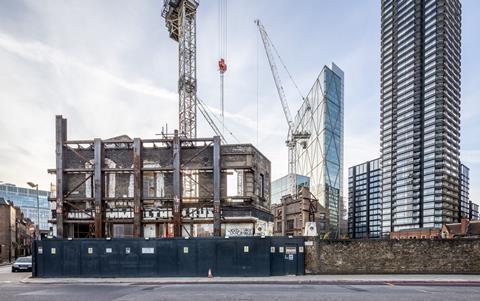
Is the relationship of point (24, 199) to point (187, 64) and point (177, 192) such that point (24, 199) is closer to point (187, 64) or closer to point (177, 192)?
point (187, 64)

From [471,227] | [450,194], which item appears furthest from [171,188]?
[450,194]

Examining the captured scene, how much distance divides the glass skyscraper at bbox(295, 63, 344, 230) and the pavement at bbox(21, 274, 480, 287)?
131528 mm

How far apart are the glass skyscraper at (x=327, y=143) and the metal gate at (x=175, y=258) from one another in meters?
132

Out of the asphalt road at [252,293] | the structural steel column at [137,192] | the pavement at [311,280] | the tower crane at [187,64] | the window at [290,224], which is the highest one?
the tower crane at [187,64]

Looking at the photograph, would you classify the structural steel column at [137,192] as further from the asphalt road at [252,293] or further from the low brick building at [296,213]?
the low brick building at [296,213]

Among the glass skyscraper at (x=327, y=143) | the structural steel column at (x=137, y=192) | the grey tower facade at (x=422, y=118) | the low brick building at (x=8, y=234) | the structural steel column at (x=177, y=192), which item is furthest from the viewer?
the glass skyscraper at (x=327, y=143)

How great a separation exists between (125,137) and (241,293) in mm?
25905

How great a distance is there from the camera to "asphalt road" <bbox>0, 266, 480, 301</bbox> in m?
13.7

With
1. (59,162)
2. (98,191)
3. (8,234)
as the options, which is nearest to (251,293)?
(98,191)

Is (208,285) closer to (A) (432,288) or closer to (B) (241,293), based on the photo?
(B) (241,293)

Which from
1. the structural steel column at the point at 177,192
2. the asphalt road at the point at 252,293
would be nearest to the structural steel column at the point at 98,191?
the structural steel column at the point at 177,192

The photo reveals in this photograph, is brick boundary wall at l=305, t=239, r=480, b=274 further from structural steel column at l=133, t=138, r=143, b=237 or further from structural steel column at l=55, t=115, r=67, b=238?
structural steel column at l=55, t=115, r=67, b=238

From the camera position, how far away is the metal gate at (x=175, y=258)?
21531 millimetres

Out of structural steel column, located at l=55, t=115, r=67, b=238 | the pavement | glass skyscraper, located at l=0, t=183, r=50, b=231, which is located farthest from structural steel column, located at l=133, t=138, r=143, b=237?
glass skyscraper, located at l=0, t=183, r=50, b=231
